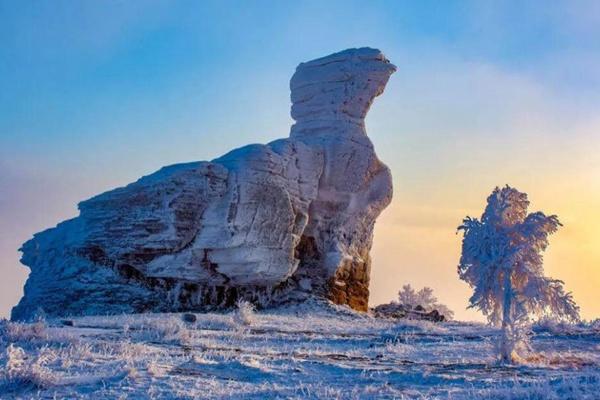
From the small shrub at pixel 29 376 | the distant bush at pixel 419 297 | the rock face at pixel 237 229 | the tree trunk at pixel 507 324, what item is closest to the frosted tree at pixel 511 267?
the tree trunk at pixel 507 324

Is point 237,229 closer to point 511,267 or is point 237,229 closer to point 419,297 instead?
point 511,267

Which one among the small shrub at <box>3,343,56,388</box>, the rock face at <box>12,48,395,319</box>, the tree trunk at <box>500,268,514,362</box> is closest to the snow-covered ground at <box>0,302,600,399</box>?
the small shrub at <box>3,343,56,388</box>

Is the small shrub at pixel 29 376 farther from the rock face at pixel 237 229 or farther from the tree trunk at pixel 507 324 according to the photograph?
the rock face at pixel 237 229

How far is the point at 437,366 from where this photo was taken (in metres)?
14.2

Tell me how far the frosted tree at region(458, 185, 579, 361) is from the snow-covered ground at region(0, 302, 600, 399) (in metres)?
1.03

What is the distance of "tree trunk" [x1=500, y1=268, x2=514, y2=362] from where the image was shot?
1524cm

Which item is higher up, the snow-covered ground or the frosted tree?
the frosted tree

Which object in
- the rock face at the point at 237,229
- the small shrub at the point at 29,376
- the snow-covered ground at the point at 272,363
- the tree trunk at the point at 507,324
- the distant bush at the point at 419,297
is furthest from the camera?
the distant bush at the point at 419,297

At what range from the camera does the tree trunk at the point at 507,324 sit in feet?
50.0

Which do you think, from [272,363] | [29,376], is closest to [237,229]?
[272,363]

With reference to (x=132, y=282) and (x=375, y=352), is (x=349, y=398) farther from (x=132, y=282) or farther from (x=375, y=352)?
(x=132, y=282)

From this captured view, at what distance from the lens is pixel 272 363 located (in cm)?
1327

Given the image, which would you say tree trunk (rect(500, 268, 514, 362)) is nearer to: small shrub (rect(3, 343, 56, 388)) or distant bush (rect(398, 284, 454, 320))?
small shrub (rect(3, 343, 56, 388))

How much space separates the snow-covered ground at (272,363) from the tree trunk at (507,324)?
1.40 ft
